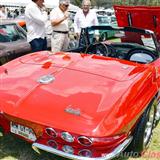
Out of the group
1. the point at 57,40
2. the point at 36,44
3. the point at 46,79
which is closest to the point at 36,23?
the point at 36,44

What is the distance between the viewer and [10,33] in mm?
7004

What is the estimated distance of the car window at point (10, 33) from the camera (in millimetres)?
6704

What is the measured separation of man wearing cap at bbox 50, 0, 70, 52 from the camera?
672 centimetres

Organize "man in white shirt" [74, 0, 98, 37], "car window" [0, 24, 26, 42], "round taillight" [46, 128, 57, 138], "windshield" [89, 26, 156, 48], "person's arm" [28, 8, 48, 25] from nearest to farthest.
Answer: "round taillight" [46, 128, 57, 138]
"windshield" [89, 26, 156, 48]
"person's arm" [28, 8, 48, 25]
"car window" [0, 24, 26, 42]
"man in white shirt" [74, 0, 98, 37]

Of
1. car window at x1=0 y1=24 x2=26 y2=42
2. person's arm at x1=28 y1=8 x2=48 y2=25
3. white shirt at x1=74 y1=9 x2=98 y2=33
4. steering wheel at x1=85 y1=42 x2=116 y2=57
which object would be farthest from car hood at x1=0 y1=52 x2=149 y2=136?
white shirt at x1=74 y1=9 x2=98 y2=33

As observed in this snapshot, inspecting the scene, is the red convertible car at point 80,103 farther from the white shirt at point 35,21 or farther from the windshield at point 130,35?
the white shirt at point 35,21

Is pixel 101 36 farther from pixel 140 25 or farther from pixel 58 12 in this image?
pixel 58 12

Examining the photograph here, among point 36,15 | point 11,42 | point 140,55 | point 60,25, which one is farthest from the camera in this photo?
point 60,25

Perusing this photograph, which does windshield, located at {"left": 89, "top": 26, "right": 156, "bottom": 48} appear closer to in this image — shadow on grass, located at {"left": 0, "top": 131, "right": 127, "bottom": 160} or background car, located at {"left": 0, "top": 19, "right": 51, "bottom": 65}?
background car, located at {"left": 0, "top": 19, "right": 51, "bottom": 65}

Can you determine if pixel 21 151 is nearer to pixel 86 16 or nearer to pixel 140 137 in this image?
pixel 140 137

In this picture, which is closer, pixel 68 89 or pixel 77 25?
pixel 68 89

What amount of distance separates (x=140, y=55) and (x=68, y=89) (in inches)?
64.0

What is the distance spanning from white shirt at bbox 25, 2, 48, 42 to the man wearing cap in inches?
19.0

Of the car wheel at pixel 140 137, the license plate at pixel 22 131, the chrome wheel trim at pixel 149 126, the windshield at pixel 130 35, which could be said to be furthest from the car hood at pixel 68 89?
the windshield at pixel 130 35
